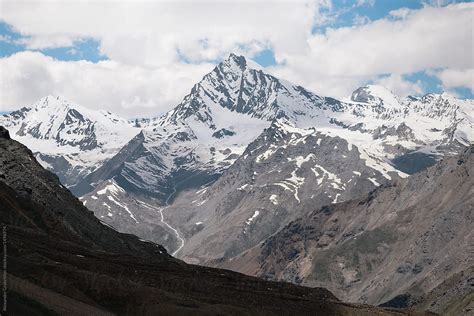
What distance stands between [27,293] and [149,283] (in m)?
36.8

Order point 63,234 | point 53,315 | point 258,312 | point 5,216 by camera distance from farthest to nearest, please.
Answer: point 63,234 → point 5,216 → point 258,312 → point 53,315

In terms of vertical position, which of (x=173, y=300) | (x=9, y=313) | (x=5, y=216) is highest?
(x=5, y=216)

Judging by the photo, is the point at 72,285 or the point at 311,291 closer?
the point at 72,285

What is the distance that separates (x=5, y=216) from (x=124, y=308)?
62.8m

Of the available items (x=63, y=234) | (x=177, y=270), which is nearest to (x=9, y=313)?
(x=177, y=270)

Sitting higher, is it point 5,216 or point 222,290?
point 5,216

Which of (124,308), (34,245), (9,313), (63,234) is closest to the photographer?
(9,313)

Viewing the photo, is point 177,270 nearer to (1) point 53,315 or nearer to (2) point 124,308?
(2) point 124,308

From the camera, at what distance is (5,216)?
17150cm

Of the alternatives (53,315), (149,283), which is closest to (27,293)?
(53,315)

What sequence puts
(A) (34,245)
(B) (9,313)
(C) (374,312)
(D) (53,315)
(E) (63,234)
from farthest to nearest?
(E) (63,234), (C) (374,312), (A) (34,245), (D) (53,315), (B) (9,313)

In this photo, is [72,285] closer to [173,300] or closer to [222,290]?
[173,300]

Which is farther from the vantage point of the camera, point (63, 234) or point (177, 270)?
point (63, 234)

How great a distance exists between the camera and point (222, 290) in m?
146
